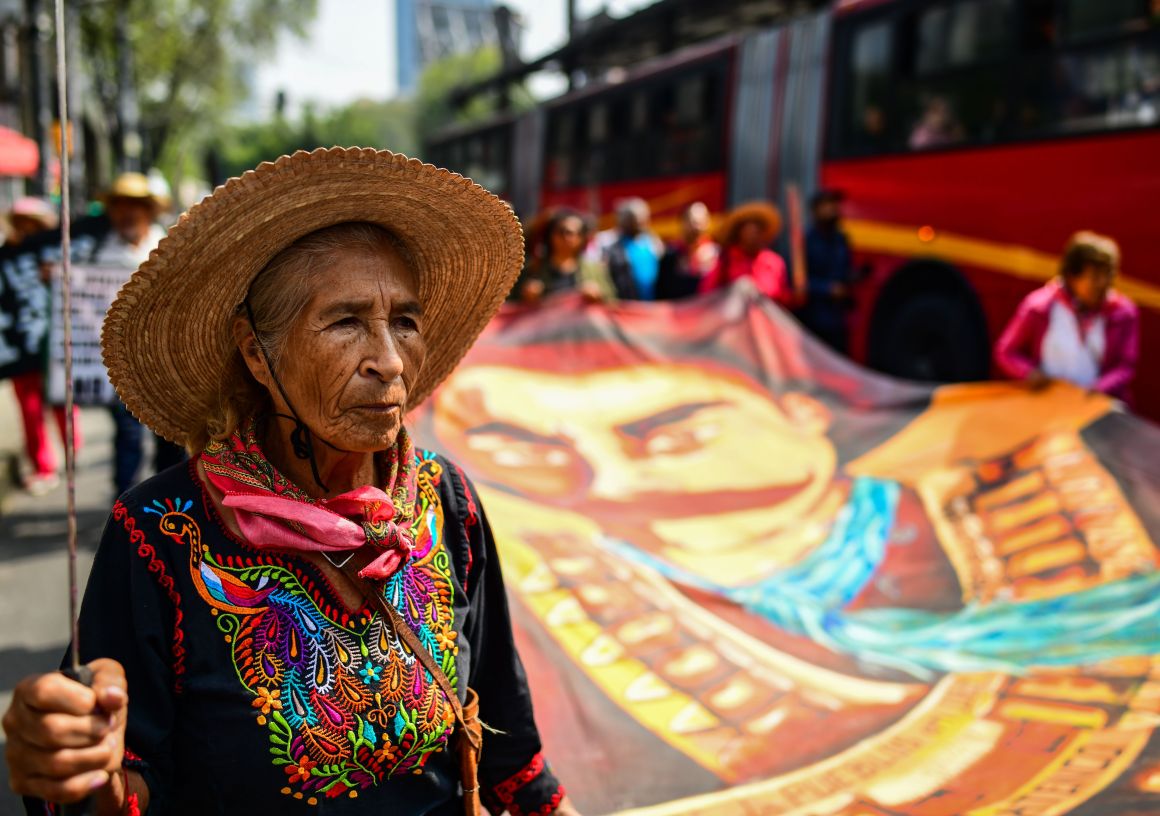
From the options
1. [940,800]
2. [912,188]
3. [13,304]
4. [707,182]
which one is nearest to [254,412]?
[940,800]

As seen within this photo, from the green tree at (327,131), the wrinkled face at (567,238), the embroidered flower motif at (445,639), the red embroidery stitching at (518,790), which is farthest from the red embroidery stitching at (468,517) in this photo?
the green tree at (327,131)

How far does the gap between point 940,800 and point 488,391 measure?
3458 mm

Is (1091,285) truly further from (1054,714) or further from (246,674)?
(246,674)

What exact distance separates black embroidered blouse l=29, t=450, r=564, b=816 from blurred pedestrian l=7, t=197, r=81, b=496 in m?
5.75

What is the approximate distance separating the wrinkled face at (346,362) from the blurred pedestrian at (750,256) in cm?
650

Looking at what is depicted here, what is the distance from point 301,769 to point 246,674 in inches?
6.5

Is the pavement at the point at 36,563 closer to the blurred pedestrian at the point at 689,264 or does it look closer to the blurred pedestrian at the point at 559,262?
the blurred pedestrian at the point at 559,262

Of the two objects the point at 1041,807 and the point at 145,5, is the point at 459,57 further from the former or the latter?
the point at 1041,807

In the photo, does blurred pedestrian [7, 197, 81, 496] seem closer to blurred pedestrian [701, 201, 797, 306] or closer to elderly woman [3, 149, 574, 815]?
blurred pedestrian [701, 201, 797, 306]

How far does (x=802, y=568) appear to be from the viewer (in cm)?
447

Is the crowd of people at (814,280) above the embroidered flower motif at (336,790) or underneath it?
above

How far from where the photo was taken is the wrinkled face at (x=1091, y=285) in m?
5.45

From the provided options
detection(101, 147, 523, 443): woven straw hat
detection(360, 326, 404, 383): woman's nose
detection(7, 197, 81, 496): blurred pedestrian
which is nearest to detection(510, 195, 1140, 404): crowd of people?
detection(7, 197, 81, 496): blurred pedestrian

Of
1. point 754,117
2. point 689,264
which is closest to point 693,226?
point 689,264
